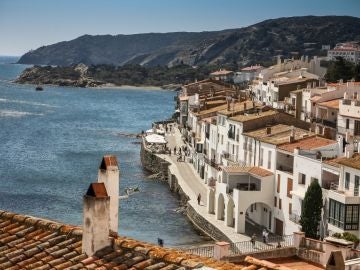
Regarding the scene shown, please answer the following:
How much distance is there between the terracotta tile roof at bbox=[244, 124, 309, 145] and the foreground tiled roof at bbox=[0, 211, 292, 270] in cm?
3311

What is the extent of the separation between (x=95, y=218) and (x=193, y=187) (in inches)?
1827

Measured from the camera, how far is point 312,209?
36.2m

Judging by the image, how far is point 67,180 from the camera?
61906mm

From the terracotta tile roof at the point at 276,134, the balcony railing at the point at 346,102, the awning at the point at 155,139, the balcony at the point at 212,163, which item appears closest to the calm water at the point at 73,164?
the awning at the point at 155,139

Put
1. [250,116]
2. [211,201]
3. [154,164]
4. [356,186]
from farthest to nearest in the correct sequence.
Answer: [154,164]
[250,116]
[211,201]
[356,186]

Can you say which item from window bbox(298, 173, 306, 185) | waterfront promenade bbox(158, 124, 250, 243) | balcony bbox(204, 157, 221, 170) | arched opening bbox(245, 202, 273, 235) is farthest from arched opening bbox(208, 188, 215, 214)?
window bbox(298, 173, 306, 185)

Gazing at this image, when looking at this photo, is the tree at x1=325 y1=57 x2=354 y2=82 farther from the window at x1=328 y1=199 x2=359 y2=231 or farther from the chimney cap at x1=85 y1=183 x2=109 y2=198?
the chimney cap at x1=85 y1=183 x2=109 y2=198

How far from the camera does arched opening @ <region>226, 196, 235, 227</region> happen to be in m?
42.8

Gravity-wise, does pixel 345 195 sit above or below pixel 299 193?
above

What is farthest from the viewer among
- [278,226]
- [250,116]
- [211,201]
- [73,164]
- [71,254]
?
[73,164]

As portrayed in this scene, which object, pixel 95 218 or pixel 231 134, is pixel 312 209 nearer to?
pixel 231 134

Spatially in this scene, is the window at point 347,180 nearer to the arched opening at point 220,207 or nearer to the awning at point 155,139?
the arched opening at point 220,207

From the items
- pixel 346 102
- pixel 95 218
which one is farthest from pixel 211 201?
pixel 95 218

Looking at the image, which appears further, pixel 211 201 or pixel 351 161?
pixel 211 201
